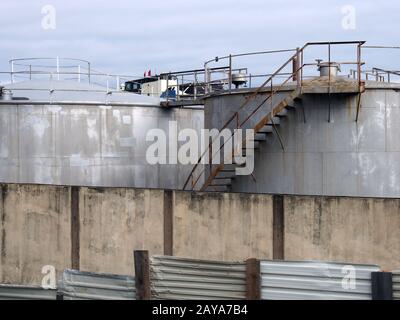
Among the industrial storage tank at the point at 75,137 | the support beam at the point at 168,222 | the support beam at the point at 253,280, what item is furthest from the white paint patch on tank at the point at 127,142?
the support beam at the point at 253,280

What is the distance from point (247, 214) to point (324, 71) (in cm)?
485

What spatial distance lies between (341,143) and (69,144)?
857 cm

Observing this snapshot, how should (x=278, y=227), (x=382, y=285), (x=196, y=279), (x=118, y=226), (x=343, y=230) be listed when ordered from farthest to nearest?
(x=118, y=226) < (x=278, y=227) < (x=343, y=230) < (x=196, y=279) < (x=382, y=285)

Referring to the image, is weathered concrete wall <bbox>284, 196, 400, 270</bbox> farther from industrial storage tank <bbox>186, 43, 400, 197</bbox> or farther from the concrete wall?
industrial storage tank <bbox>186, 43, 400, 197</bbox>

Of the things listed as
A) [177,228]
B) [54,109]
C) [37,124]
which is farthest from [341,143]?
[37,124]

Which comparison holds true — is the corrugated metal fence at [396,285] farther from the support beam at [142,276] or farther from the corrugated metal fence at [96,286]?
the corrugated metal fence at [96,286]

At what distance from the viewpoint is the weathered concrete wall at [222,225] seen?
1296 cm

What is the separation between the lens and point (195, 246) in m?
13.6

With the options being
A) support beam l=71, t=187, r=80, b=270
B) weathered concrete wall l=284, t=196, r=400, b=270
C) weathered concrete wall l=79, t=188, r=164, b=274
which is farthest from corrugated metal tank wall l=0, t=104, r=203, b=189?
weathered concrete wall l=284, t=196, r=400, b=270

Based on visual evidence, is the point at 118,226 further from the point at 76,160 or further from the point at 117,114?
the point at 117,114

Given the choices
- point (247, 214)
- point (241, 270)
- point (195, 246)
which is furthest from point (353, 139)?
point (241, 270)

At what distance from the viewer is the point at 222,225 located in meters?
13.3

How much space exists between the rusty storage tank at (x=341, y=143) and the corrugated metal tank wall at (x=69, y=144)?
6461 mm

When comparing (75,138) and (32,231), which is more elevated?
(75,138)
